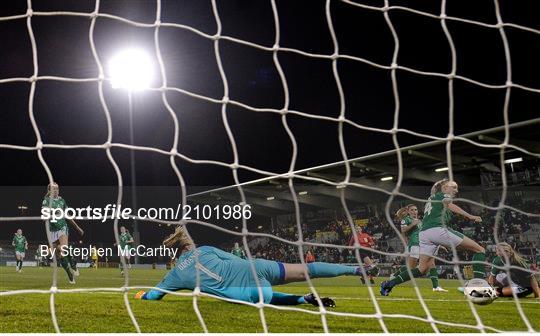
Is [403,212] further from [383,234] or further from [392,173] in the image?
[392,173]

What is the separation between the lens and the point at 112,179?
1156cm

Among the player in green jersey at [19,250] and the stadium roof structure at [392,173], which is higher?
the stadium roof structure at [392,173]

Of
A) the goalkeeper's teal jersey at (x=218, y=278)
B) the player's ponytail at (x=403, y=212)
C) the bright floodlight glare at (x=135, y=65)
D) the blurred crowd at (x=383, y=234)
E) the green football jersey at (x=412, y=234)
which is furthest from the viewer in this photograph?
the bright floodlight glare at (x=135, y=65)

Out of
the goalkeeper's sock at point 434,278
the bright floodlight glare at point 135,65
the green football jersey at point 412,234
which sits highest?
the bright floodlight glare at point 135,65

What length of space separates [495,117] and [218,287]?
759 cm

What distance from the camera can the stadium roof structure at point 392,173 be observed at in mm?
7551

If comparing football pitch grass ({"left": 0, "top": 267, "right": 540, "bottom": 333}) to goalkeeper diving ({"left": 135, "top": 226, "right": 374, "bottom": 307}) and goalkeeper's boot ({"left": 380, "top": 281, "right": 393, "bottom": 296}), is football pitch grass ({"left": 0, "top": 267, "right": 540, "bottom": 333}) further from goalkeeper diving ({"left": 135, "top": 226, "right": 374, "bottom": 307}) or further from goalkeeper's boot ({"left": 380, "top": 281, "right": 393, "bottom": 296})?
goalkeeper's boot ({"left": 380, "top": 281, "right": 393, "bottom": 296})

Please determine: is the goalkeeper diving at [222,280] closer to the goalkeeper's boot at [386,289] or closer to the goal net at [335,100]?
the goalkeeper's boot at [386,289]

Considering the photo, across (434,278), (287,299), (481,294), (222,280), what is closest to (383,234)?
(434,278)

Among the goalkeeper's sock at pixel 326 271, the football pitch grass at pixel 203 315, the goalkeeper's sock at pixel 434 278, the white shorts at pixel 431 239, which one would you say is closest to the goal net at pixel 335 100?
the goalkeeper's sock at pixel 434 278

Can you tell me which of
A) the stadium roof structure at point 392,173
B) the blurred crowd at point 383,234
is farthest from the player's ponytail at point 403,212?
the stadium roof structure at point 392,173

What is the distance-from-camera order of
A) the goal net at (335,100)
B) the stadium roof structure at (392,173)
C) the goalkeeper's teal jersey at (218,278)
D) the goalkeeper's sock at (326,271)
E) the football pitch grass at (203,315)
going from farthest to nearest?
1. the goal net at (335,100)
2. the stadium roof structure at (392,173)
3. the goalkeeper's sock at (326,271)
4. the goalkeeper's teal jersey at (218,278)
5. the football pitch grass at (203,315)

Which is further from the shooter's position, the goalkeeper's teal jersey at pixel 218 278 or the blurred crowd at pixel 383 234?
the blurred crowd at pixel 383 234

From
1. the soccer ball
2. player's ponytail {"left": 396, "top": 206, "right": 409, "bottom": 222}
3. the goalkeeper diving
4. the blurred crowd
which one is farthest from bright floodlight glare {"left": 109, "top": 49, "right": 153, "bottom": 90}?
the soccer ball
